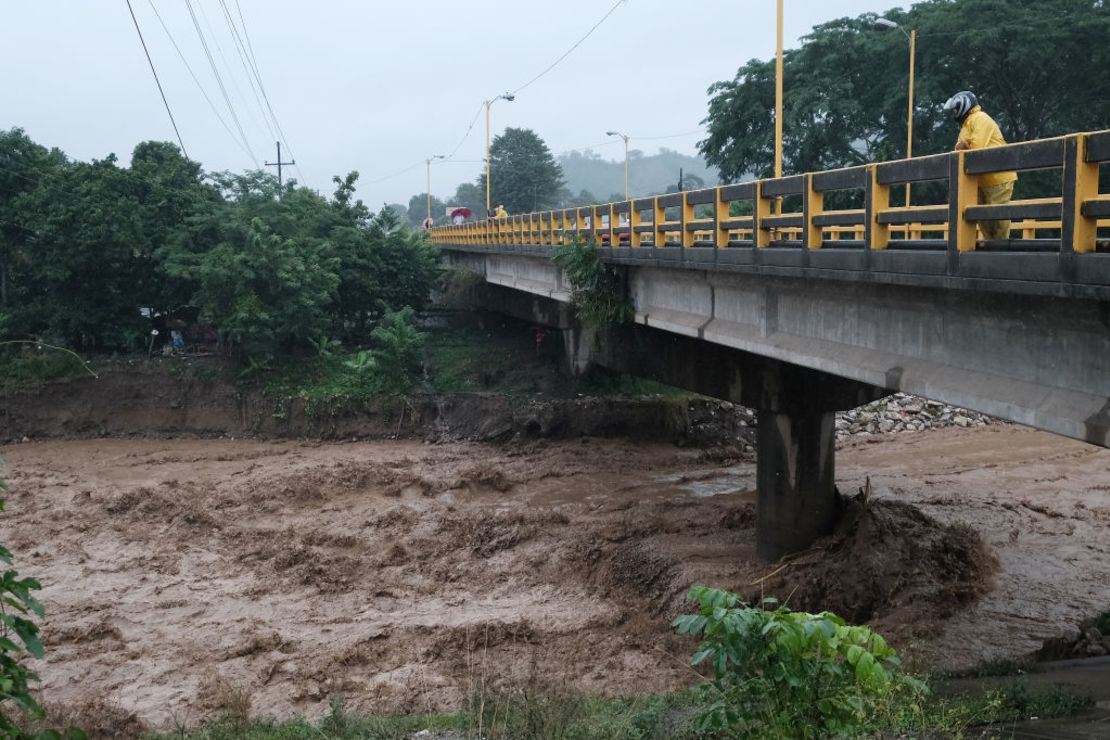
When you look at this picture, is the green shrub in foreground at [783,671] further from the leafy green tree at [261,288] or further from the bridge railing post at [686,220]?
the leafy green tree at [261,288]

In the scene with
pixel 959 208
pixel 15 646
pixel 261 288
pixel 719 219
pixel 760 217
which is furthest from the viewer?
pixel 261 288

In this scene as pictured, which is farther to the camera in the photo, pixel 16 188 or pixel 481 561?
pixel 16 188

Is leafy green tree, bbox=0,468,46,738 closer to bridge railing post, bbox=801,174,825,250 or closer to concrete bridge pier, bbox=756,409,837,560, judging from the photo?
bridge railing post, bbox=801,174,825,250

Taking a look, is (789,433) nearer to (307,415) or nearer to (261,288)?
(307,415)

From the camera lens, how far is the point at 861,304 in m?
12.1

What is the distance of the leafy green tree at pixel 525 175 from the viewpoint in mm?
95375

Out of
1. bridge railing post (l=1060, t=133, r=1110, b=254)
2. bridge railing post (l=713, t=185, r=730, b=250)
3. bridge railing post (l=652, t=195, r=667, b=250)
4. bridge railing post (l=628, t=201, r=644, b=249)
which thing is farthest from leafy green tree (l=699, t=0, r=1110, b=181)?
bridge railing post (l=1060, t=133, r=1110, b=254)

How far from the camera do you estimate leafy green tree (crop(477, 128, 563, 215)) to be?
9538 centimetres

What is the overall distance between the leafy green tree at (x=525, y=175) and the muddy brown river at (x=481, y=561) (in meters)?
68.5

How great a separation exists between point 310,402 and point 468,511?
10597mm

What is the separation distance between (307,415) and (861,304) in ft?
75.2

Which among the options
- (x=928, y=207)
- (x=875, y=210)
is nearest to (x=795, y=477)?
(x=875, y=210)

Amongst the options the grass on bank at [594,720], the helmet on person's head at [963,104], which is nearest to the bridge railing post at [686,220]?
the helmet on person's head at [963,104]

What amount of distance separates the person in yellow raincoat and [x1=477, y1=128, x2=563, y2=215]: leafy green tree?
3305 inches
